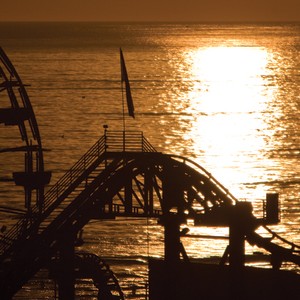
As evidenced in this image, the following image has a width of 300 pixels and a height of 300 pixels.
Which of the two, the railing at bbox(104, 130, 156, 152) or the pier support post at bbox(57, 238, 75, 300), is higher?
the railing at bbox(104, 130, 156, 152)

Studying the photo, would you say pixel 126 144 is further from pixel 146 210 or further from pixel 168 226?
pixel 168 226

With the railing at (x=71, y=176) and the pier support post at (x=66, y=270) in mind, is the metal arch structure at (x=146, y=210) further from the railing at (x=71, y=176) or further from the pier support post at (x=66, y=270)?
the railing at (x=71, y=176)

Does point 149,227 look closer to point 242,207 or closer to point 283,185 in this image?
point 283,185

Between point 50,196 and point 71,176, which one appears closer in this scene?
point 71,176

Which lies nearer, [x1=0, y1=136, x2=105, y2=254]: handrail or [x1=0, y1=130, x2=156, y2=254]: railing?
[x1=0, y1=130, x2=156, y2=254]: railing

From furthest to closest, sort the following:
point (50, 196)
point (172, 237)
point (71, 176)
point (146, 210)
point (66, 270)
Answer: point (50, 196)
point (71, 176)
point (66, 270)
point (172, 237)
point (146, 210)

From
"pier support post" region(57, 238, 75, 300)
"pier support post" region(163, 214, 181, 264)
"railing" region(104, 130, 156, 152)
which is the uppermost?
"railing" region(104, 130, 156, 152)

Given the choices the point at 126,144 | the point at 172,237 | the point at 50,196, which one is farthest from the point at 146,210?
the point at 126,144

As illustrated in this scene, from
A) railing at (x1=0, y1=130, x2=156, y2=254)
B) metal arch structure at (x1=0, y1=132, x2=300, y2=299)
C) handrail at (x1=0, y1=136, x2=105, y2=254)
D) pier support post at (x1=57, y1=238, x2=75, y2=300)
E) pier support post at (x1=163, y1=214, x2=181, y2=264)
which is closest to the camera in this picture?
metal arch structure at (x1=0, y1=132, x2=300, y2=299)

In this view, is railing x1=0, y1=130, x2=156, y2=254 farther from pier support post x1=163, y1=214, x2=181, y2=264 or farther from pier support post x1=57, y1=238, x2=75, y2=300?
pier support post x1=163, y1=214, x2=181, y2=264

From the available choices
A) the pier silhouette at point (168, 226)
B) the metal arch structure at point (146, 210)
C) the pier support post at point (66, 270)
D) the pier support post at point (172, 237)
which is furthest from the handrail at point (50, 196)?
the pier support post at point (172, 237)

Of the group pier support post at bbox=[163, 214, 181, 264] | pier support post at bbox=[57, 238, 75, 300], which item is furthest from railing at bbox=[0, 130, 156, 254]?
pier support post at bbox=[163, 214, 181, 264]

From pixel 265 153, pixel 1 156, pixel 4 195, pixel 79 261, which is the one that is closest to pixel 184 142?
pixel 265 153

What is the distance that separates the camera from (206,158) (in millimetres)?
170375
